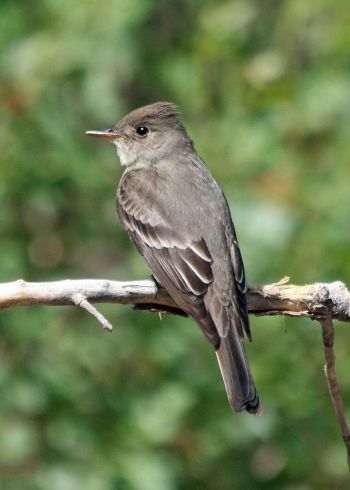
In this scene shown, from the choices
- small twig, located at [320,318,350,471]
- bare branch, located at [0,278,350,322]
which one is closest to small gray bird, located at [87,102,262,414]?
bare branch, located at [0,278,350,322]

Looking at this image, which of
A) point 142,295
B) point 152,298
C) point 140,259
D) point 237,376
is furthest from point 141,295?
point 140,259

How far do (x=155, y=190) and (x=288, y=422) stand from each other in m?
1.44

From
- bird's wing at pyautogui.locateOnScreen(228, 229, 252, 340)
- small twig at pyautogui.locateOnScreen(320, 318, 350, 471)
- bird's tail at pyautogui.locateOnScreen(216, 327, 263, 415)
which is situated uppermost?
bird's wing at pyautogui.locateOnScreen(228, 229, 252, 340)

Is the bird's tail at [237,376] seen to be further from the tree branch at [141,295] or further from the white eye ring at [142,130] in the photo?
the white eye ring at [142,130]

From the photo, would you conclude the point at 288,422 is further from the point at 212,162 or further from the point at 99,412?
the point at 212,162

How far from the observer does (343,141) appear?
6.33 meters

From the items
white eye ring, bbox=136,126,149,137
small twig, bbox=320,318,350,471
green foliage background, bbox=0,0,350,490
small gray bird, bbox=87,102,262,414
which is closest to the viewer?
small twig, bbox=320,318,350,471

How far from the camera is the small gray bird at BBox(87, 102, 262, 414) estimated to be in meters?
4.88

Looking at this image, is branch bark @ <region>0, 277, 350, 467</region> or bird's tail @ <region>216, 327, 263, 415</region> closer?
branch bark @ <region>0, 277, 350, 467</region>

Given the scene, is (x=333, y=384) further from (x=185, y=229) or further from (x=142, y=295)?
(x=185, y=229)

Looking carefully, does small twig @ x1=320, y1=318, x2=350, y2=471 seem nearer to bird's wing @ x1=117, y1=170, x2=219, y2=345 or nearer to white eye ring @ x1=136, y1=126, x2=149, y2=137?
bird's wing @ x1=117, y1=170, x2=219, y2=345

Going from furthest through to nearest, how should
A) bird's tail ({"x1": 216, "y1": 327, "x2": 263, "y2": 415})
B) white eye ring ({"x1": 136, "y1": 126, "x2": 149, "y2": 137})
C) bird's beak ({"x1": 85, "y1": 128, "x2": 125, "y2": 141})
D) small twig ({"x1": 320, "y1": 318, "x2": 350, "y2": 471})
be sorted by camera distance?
1. white eye ring ({"x1": 136, "y1": 126, "x2": 149, "y2": 137})
2. bird's beak ({"x1": 85, "y1": 128, "x2": 125, "y2": 141})
3. bird's tail ({"x1": 216, "y1": 327, "x2": 263, "y2": 415})
4. small twig ({"x1": 320, "y1": 318, "x2": 350, "y2": 471})

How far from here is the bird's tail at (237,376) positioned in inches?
182

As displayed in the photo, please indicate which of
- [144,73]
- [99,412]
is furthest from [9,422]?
[144,73]
